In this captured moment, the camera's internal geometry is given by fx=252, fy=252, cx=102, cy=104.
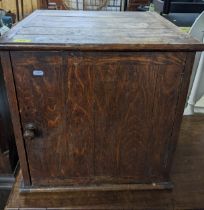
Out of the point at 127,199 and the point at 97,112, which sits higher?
the point at 97,112

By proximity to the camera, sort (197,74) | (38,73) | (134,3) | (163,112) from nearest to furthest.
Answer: (38,73) → (163,112) → (197,74) → (134,3)

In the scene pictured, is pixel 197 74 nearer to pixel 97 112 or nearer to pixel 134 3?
pixel 97 112

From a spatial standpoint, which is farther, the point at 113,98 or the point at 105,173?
the point at 105,173

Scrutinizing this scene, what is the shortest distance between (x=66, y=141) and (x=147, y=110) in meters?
0.31

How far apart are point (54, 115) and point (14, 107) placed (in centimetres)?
13

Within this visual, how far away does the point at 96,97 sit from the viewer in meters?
0.83

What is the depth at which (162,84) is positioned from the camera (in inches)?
32.3

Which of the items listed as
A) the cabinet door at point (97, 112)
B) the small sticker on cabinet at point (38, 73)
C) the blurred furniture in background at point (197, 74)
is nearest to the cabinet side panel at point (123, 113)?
the cabinet door at point (97, 112)

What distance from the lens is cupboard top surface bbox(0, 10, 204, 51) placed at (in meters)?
0.73

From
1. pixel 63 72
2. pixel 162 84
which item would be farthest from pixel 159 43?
pixel 63 72

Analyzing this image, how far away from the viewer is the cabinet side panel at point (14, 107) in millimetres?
752

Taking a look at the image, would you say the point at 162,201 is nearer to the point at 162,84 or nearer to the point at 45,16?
the point at 162,84

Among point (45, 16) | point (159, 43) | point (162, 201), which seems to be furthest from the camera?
point (45, 16)

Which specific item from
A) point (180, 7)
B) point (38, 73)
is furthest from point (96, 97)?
point (180, 7)
